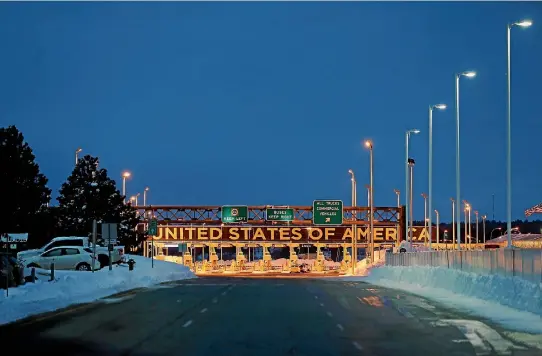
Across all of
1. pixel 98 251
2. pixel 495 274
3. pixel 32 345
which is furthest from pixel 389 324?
pixel 98 251

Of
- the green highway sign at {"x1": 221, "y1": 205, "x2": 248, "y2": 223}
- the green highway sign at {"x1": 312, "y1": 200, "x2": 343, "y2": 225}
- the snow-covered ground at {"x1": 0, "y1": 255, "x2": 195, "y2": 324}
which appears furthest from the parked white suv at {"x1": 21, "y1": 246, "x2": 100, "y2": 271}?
the green highway sign at {"x1": 221, "y1": 205, "x2": 248, "y2": 223}

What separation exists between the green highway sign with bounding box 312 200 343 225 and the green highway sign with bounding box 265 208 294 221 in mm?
4002

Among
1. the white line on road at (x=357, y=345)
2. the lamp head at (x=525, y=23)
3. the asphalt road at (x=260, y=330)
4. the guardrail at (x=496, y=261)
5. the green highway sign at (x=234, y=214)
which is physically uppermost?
the lamp head at (x=525, y=23)

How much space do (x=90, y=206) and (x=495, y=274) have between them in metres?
40.7

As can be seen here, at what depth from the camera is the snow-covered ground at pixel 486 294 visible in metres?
24.5

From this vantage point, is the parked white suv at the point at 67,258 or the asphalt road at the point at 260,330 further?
the parked white suv at the point at 67,258

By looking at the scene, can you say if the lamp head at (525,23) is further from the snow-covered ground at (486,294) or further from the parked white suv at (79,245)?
the parked white suv at (79,245)

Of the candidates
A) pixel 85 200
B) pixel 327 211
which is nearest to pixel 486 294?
pixel 85 200

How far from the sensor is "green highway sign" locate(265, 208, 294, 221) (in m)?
87.6

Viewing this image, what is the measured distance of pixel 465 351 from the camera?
16.7 metres

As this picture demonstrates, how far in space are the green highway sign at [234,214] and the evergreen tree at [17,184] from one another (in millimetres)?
38932

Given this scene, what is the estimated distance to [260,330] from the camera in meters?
20.9

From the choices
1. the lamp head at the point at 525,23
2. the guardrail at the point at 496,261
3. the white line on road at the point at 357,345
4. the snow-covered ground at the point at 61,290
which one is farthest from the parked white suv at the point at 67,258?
the white line on road at the point at 357,345

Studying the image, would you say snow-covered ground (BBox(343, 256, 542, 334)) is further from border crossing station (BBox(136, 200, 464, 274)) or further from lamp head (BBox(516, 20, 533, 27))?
border crossing station (BBox(136, 200, 464, 274))
